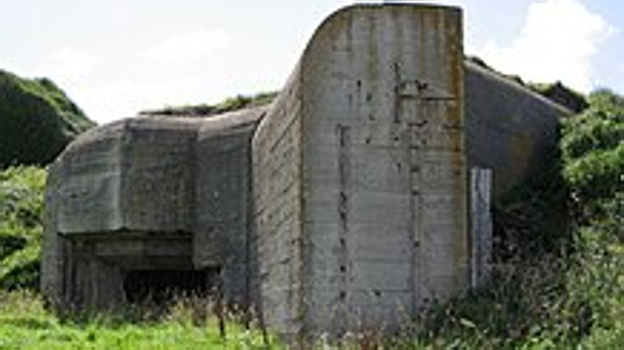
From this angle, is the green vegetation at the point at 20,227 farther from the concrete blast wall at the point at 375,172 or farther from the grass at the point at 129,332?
the concrete blast wall at the point at 375,172

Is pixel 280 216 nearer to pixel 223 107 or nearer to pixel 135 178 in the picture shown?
pixel 135 178

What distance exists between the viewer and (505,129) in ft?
48.1

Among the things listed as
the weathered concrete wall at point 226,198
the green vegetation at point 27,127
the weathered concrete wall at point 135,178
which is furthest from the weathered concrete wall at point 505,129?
the green vegetation at point 27,127

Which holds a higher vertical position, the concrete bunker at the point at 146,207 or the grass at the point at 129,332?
the concrete bunker at the point at 146,207

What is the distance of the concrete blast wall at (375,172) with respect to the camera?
36.5 ft

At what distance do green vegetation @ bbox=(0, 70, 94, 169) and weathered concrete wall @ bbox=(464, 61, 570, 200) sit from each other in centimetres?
2498

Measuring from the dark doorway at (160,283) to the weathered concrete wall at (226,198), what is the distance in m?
2.24

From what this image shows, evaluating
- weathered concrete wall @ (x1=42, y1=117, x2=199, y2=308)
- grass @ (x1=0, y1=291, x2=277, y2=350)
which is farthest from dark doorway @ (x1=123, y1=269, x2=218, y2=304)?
grass @ (x1=0, y1=291, x2=277, y2=350)

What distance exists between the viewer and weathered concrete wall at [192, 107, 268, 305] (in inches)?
638

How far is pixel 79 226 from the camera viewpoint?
1841 centimetres

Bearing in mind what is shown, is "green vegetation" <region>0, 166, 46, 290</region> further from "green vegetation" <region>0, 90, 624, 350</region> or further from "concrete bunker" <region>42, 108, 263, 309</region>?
"green vegetation" <region>0, 90, 624, 350</region>

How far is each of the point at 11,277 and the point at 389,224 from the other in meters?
12.9

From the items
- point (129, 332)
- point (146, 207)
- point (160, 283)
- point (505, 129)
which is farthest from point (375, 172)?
point (160, 283)

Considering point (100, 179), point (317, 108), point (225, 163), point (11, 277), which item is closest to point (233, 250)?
point (225, 163)
